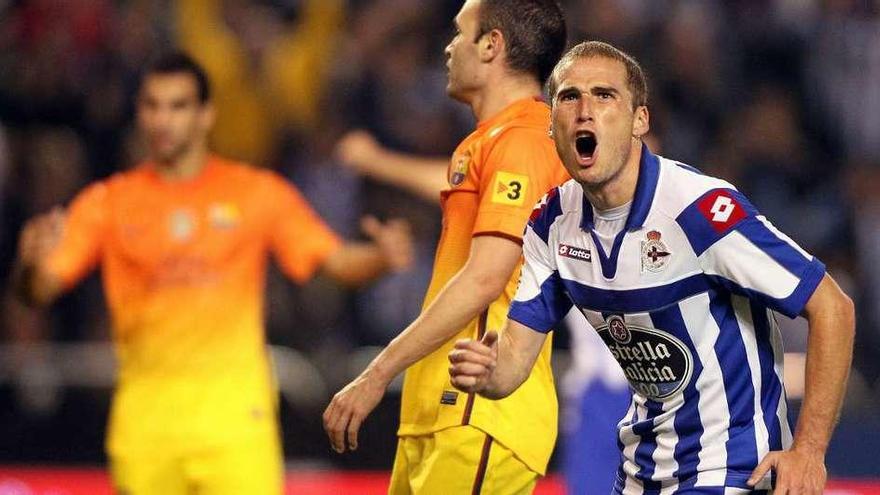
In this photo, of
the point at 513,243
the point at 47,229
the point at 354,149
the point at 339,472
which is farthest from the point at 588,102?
the point at 339,472

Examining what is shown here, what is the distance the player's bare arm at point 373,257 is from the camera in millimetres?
6285

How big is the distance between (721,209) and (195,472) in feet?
9.96

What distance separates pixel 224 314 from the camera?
669 cm

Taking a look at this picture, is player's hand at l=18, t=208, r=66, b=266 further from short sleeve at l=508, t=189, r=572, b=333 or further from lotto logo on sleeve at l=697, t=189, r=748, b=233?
lotto logo on sleeve at l=697, t=189, r=748, b=233

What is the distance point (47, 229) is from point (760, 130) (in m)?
5.41

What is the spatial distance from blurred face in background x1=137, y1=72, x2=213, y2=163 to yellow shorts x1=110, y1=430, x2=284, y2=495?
1.24 meters

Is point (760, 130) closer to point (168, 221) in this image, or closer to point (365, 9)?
point (365, 9)

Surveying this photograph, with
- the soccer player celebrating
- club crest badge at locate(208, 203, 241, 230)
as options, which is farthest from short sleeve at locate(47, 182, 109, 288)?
the soccer player celebrating

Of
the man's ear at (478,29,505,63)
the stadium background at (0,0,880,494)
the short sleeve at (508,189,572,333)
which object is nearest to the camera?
the short sleeve at (508,189,572,333)

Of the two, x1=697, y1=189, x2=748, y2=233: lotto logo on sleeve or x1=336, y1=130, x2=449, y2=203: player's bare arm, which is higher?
x1=697, y1=189, x2=748, y2=233: lotto logo on sleeve

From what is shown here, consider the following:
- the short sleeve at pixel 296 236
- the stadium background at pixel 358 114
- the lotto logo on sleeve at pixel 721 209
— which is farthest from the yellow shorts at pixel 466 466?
the stadium background at pixel 358 114

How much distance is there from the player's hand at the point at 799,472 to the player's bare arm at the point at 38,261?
11.0 feet

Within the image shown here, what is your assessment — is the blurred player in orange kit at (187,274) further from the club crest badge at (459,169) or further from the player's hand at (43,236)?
the club crest badge at (459,169)

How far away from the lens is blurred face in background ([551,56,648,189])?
4215 mm
